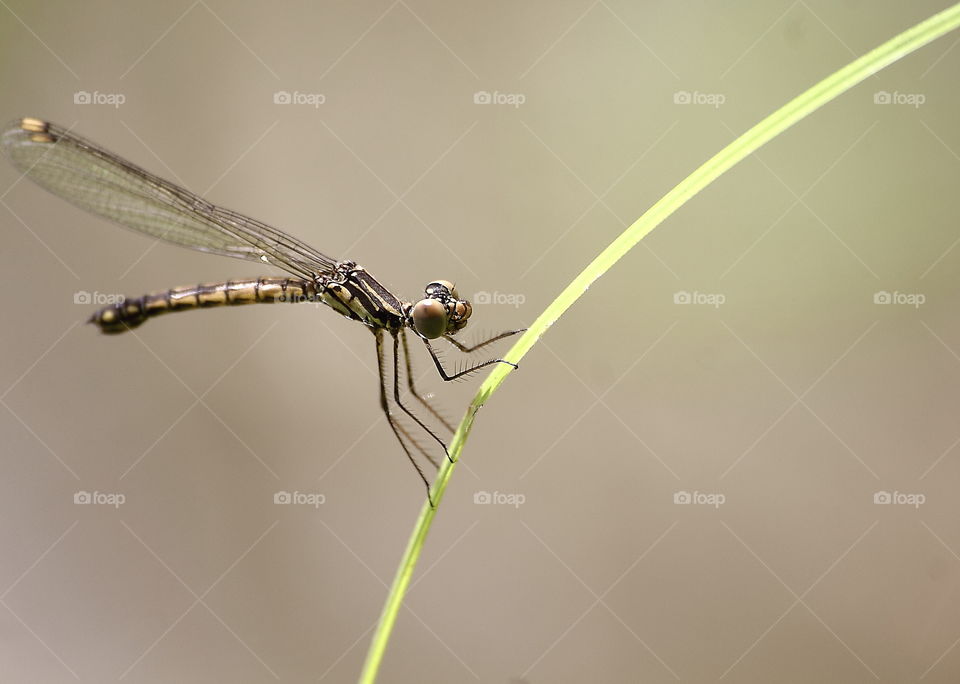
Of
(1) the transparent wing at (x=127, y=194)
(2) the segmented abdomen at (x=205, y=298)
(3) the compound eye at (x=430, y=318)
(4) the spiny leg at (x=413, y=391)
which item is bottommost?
(4) the spiny leg at (x=413, y=391)

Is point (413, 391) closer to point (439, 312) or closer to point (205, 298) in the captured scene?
point (439, 312)

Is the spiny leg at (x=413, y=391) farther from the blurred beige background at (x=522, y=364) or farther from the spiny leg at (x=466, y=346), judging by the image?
the blurred beige background at (x=522, y=364)

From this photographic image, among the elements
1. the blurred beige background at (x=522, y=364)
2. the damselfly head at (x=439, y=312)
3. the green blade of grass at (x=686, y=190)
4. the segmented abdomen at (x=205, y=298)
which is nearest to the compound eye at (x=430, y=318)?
the damselfly head at (x=439, y=312)

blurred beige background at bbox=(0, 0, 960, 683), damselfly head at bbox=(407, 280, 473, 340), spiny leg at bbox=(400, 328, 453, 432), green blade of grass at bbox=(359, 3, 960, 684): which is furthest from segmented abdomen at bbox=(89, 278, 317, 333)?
blurred beige background at bbox=(0, 0, 960, 683)

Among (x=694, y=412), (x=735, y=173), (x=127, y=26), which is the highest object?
(x=127, y=26)

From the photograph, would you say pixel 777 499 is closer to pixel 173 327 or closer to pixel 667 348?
pixel 667 348

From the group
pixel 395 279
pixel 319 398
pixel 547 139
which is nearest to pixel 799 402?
pixel 547 139

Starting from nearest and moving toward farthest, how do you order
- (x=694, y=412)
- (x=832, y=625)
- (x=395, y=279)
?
(x=832, y=625) < (x=694, y=412) < (x=395, y=279)
